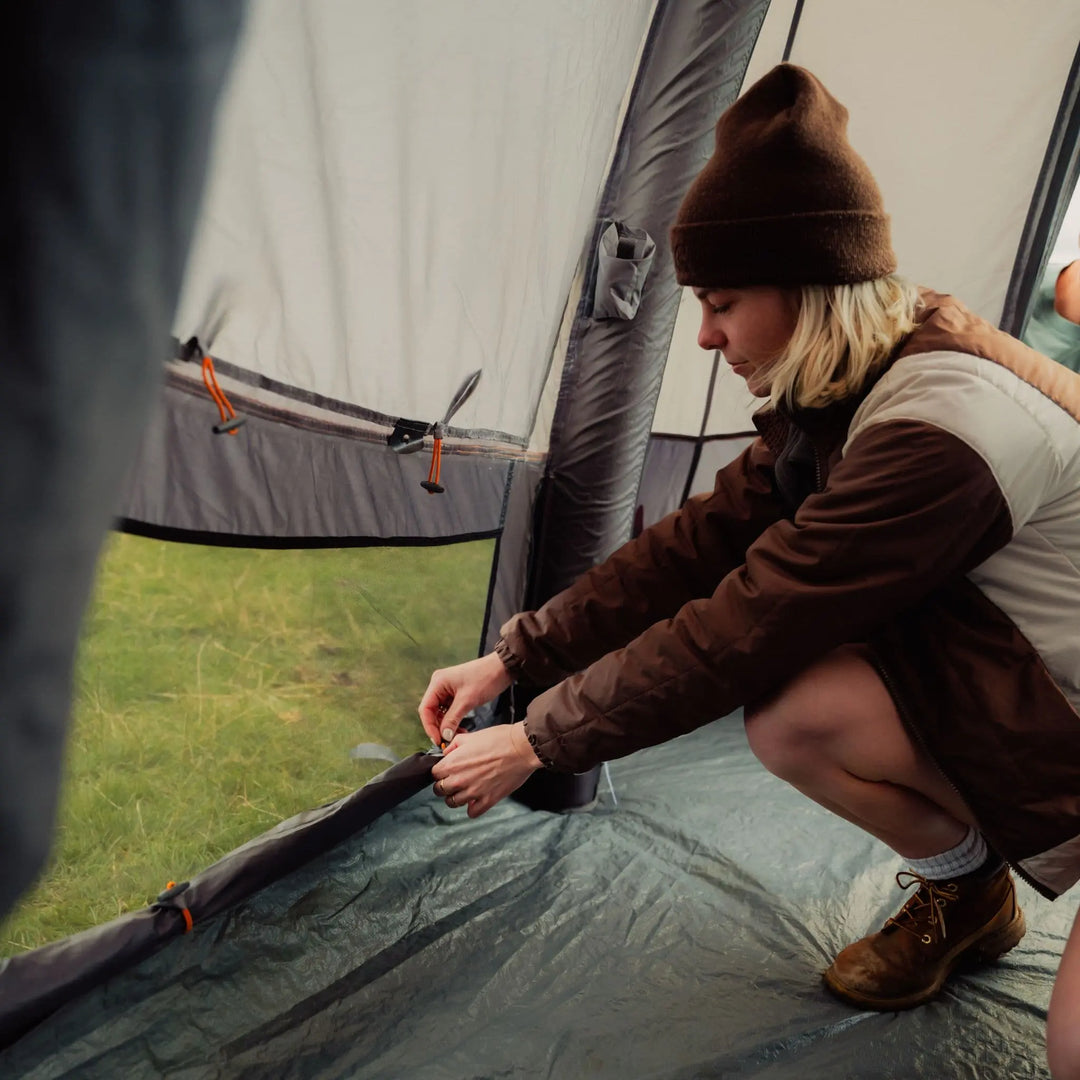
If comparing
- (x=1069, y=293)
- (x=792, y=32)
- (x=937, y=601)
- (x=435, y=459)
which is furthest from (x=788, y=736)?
(x=792, y=32)

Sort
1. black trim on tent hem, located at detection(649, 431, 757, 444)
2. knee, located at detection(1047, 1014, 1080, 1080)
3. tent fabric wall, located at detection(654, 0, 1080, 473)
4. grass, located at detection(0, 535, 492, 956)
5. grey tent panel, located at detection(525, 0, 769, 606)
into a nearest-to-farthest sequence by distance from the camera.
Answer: knee, located at detection(1047, 1014, 1080, 1080) < grass, located at detection(0, 535, 492, 956) < grey tent panel, located at detection(525, 0, 769, 606) < tent fabric wall, located at detection(654, 0, 1080, 473) < black trim on tent hem, located at detection(649, 431, 757, 444)

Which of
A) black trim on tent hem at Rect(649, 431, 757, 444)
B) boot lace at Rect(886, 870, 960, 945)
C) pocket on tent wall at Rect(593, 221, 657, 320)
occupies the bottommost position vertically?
boot lace at Rect(886, 870, 960, 945)

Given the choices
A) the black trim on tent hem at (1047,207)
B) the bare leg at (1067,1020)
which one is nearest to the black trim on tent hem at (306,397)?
the bare leg at (1067,1020)

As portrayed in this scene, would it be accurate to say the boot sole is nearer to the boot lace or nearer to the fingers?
the boot lace

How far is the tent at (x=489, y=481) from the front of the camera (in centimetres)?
91

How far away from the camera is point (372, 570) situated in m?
1.23

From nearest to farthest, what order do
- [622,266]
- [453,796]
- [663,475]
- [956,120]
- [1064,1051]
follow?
[1064,1051] < [453,796] < [622,266] < [956,120] < [663,475]

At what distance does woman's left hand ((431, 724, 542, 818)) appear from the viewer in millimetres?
979

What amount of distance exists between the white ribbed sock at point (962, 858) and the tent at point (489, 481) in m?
0.15

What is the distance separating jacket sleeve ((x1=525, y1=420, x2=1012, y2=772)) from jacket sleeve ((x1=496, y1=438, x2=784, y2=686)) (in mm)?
148

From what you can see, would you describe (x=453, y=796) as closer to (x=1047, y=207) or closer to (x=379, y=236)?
(x=379, y=236)

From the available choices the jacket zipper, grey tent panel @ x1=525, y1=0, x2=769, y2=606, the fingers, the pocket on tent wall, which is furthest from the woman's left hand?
the pocket on tent wall

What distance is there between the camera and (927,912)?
112 cm

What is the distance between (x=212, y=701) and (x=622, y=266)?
827mm
